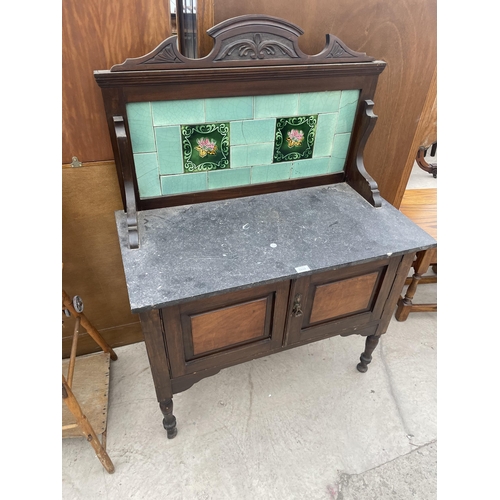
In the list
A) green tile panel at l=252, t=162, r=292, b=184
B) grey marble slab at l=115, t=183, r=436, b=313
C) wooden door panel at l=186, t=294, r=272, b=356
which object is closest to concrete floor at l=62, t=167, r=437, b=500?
wooden door panel at l=186, t=294, r=272, b=356

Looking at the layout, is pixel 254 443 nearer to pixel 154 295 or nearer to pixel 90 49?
pixel 154 295

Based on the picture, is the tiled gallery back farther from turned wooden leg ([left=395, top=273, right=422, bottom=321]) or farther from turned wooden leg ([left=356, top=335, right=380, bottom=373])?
turned wooden leg ([left=395, top=273, right=422, bottom=321])

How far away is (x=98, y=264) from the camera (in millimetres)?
1833

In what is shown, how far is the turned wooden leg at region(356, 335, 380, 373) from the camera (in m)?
1.91

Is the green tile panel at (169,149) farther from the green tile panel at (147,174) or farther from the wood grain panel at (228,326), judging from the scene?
the wood grain panel at (228,326)

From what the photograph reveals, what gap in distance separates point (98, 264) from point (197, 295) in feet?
2.93

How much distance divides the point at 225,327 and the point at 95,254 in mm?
817

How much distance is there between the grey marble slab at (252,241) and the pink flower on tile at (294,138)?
0.73 feet

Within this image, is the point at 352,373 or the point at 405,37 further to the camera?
the point at 352,373

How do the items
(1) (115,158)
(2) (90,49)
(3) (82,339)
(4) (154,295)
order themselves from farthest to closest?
1. (3) (82,339)
2. (1) (115,158)
3. (2) (90,49)
4. (4) (154,295)

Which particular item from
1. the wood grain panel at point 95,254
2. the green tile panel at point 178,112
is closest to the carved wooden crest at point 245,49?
the green tile panel at point 178,112

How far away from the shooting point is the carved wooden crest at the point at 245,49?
1.23 metres

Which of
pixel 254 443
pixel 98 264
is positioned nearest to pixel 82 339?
pixel 98 264

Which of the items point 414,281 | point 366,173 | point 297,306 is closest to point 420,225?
point 414,281
